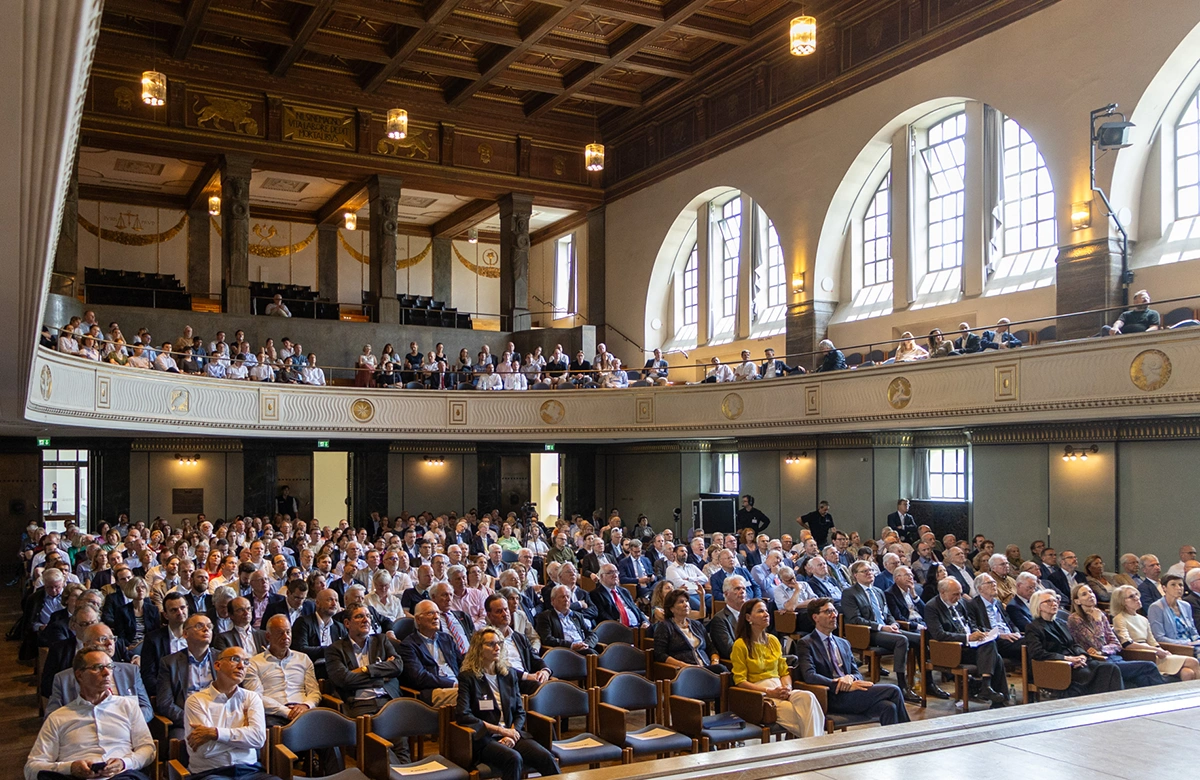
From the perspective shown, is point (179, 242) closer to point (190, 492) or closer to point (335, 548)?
point (190, 492)

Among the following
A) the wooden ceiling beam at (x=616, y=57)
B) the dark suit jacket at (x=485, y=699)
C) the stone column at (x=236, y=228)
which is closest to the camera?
the dark suit jacket at (x=485, y=699)

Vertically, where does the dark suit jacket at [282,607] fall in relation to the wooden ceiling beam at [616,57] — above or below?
below

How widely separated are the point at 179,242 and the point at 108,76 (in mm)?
6895

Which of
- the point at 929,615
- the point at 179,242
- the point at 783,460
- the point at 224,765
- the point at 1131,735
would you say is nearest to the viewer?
the point at 1131,735

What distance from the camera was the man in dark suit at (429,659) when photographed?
20.5ft

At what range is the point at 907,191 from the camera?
16.5m

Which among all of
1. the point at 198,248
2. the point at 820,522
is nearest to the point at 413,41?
the point at 198,248

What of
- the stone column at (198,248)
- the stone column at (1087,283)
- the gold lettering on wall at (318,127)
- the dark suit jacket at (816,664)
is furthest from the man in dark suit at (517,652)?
the stone column at (198,248)

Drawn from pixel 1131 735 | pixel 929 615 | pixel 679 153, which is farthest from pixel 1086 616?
pixel 679 153

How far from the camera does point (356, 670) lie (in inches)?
245

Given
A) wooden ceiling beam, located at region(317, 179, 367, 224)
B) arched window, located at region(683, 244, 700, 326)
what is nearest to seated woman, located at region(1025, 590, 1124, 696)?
arched window, located at region(683, 244, 700, 326)

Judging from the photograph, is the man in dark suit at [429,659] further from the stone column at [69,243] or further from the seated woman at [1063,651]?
the stone column at [69,243]

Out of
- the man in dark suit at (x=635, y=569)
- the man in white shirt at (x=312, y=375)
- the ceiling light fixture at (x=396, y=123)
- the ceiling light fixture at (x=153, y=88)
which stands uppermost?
the ceiling light fixture at (x=396, y=123)

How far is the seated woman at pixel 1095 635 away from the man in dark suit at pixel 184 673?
6264 millimetres
